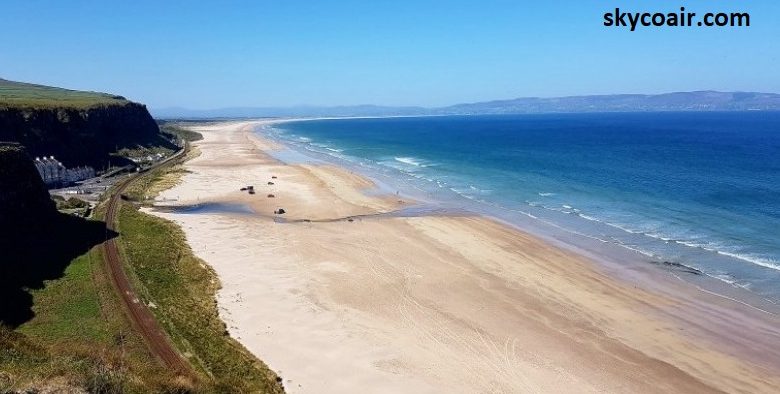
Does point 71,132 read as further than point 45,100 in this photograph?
No

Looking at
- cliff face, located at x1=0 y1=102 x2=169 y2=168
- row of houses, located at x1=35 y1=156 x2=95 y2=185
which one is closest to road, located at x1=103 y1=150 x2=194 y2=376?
row of houses, located at x1=35 y1=156 x2=95 y2=185

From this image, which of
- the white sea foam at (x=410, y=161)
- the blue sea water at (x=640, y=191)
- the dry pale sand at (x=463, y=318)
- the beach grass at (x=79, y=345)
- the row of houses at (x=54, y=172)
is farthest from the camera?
the white sea foam at (x=410, y=161)

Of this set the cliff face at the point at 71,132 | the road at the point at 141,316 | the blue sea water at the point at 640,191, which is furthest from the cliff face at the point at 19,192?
the blue sea water at the point at 640,191

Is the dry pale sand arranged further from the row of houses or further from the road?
the row of houses

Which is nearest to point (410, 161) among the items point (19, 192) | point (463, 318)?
point (19, 192)

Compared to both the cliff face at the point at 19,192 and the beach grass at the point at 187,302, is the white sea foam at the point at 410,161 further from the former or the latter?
the cliff face at the point at 19,192

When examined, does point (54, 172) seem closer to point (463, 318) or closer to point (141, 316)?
point (141, 316)

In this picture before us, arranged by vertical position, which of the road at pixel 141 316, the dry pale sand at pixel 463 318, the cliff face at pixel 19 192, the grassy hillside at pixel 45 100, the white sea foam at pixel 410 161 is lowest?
the dry pale sand at pixel 463 318
